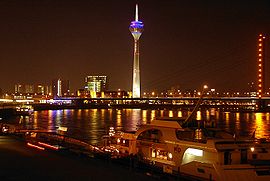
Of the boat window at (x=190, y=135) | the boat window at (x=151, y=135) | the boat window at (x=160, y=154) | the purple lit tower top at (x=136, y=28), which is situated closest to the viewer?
the boat window at (x=190, y=135)

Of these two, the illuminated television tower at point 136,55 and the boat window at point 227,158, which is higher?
the illuminated television tower at point 136,55

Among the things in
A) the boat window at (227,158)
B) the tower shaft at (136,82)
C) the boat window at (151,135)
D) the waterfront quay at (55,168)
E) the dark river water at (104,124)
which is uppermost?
the tower shaft at (136,82)

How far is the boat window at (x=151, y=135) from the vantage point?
11656 mm

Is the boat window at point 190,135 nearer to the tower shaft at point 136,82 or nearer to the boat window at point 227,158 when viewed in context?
the boat window at point 227,158

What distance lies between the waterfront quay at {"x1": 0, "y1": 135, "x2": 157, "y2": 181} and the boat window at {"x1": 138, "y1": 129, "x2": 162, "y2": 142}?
1825 millimetres

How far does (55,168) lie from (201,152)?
3235 millimetres

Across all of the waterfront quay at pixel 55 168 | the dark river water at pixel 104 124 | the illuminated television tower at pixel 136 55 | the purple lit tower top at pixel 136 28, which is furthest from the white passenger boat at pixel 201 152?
the purple lit tower top at pixel 136 28

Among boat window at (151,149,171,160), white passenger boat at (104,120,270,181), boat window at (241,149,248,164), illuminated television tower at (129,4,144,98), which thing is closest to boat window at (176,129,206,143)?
white passenger boat at (104,120,270,181)

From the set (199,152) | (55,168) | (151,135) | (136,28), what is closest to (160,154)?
(151,135)

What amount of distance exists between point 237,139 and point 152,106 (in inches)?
3720

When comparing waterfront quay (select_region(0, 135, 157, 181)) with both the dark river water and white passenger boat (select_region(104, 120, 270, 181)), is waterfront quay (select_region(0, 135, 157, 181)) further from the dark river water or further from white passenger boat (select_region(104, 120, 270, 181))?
the dark river water

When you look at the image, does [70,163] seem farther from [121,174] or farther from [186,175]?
[186,175]

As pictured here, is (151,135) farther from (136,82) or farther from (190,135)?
(136,82)

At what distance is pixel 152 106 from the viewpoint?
105 m
